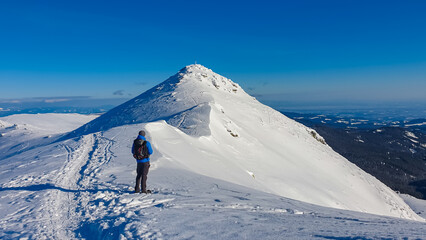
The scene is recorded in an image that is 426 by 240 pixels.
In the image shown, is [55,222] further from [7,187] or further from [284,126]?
[284,126]

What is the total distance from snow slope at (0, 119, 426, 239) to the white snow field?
0.10 ft

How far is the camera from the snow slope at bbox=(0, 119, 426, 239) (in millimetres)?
6656

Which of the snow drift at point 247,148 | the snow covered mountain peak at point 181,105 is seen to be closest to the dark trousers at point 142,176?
the snow drift at point 247,148

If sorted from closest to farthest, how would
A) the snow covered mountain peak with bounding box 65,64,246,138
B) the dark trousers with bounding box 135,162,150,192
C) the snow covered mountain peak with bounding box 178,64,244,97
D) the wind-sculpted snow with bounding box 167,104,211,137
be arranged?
the dark trousers with bounding box 135,162,150,192, the wind-sculpted snow with bounding box 167,104,211,137, the snow covered mountain peak with bounding box 65,64,246,138, the snow covered mountain peak with bounding box 178,64,244,97

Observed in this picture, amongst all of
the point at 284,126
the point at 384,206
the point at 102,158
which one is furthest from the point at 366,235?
the point at 284,126

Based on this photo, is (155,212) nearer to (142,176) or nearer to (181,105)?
(142,176)

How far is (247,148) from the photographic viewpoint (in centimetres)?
3042

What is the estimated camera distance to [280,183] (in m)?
24.1

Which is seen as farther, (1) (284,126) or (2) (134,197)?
(1) (284,126)

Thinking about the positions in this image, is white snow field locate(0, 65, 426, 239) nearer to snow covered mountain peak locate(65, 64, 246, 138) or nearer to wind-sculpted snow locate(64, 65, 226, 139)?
snow covered mountain peak locate(65, 64, 246, 138)

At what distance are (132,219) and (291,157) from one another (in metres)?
30.4

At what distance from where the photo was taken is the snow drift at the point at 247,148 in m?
21.6

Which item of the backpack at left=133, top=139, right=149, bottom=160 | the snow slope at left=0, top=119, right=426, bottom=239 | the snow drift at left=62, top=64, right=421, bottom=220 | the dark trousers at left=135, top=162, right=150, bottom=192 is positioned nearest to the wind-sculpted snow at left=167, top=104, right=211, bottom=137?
the snow drift at left=62, top=64, right=421, bottom=220

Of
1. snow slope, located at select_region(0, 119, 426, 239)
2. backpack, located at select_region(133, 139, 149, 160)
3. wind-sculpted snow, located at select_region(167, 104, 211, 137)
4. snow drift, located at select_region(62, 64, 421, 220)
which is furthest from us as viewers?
wind-sculpted snow, located at select_region(167, 104, 211, 137)
